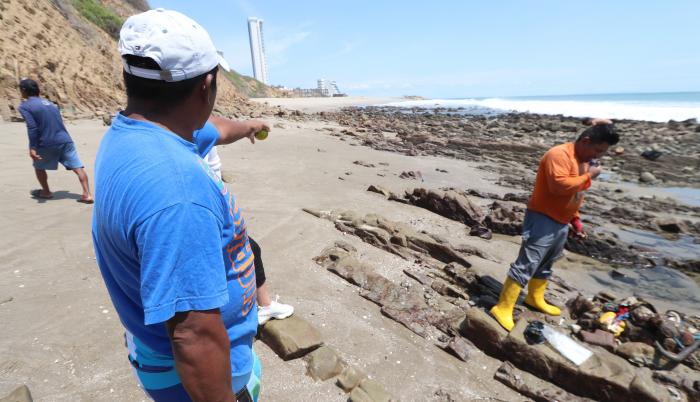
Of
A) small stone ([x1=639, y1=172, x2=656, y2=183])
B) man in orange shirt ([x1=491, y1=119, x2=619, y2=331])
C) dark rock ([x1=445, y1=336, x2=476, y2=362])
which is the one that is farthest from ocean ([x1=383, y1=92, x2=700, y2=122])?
dark rock ([x1=445, y1=336, x2=476, y2=362])

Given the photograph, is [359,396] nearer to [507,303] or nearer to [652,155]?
[507,303]

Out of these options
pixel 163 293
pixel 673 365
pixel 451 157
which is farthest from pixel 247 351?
pixel 451 157

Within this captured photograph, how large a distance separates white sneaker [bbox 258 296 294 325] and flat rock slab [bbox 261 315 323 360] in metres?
0.04

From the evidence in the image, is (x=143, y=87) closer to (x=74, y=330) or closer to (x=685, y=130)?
(x=74, y=330)

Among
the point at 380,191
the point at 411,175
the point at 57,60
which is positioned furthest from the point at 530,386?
the point at 57,60

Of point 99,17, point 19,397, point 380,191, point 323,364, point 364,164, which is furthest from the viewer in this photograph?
point 99,17

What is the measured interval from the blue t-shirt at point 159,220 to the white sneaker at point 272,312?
6.94 ft

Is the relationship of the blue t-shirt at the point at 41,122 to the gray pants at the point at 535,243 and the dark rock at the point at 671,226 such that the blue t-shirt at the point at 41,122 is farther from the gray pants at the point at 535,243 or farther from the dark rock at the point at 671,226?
the dark rock at the point at 671,226

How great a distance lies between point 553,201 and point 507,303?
116 centimetres

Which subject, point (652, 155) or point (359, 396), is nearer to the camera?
point (359, 396)

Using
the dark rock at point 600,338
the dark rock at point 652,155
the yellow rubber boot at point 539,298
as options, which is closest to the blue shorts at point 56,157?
the yellow rubber boot at point 539,298

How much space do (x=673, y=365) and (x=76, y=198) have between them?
8141 mm

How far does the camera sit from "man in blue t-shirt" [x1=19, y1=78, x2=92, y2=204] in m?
5.63

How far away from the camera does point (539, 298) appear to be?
175 inches
